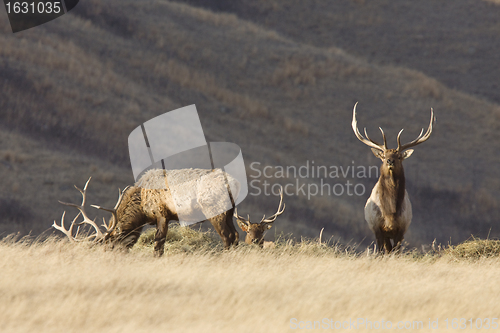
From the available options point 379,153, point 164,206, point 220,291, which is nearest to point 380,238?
point 379,153

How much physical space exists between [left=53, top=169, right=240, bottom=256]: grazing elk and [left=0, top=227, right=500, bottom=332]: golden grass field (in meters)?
0.70

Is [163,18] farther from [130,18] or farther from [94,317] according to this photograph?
[94,317]

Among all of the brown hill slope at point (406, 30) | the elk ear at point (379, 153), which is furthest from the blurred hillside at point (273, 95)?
the elk ear at point (379, 153)

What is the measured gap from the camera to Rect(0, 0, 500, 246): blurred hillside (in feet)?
92.1

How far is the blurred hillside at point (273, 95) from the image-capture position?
2808 centimetres

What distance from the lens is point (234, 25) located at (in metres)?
47.0

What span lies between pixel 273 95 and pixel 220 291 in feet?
112

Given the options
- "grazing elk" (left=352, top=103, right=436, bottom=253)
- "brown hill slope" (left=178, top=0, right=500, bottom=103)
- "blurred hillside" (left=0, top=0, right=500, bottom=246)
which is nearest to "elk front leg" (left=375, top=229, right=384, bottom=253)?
"grazing elk" (left=352, top=103, right=436, bottom=253)

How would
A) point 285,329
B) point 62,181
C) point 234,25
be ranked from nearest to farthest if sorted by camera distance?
1. point 285,329
2. point 62,181
3. point 234,25

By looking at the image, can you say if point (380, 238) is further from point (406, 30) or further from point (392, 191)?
point (406, 30)

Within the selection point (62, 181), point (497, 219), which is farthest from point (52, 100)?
point (497, 219)

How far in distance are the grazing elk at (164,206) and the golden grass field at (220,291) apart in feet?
2.31

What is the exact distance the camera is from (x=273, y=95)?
39.9 m

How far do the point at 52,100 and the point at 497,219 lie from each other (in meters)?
27.1
